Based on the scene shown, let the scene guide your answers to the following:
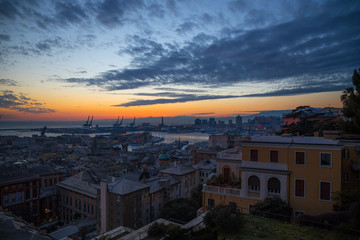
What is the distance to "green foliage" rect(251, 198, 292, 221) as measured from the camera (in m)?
10.4

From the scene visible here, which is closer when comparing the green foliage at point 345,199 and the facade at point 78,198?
the green foliage at point 345,199

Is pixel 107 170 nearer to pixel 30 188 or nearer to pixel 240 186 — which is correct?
pixel 30 188

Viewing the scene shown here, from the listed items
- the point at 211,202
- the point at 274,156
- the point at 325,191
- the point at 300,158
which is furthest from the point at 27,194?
the point at 325,191

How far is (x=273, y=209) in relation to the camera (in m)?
10.6

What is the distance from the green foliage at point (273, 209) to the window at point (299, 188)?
89 cm

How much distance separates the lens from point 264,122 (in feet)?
593

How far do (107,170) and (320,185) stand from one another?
136ft

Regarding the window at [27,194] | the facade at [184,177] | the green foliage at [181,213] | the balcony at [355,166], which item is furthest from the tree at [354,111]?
the window at [27,194]

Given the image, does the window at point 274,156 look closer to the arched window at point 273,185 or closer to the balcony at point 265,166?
the balcony at point 265,166

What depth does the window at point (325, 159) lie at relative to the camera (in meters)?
10.5

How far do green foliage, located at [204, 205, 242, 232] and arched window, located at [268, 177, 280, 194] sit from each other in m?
3.27

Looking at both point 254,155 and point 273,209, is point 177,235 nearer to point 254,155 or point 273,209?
point 273,209

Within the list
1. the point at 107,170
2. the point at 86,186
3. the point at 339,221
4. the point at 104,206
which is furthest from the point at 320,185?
the point at 107,170

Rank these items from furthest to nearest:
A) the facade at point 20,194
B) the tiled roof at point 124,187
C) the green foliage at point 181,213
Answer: the facade at point 20,194 < the tiled roof at point 124,187 < the green foliage at point 181,213
